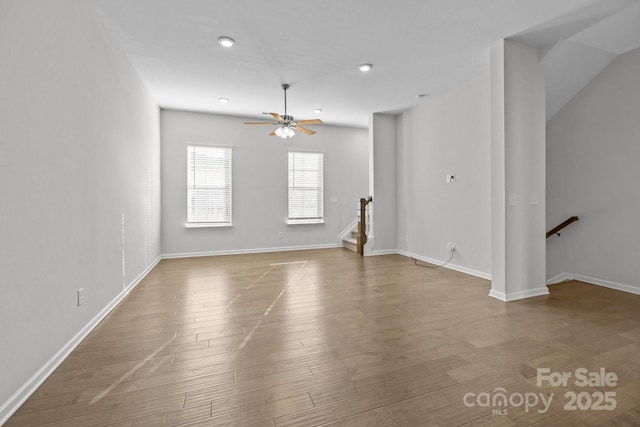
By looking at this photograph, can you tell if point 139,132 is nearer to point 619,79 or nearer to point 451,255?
point 451,255

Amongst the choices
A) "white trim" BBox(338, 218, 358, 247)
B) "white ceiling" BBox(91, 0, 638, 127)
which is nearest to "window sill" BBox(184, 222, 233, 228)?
"white ceiling" BBox(91, 0, 638, 127)

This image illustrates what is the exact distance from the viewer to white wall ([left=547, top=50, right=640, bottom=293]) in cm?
348

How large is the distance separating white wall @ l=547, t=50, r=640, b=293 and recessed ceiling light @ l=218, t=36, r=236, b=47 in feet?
15.2

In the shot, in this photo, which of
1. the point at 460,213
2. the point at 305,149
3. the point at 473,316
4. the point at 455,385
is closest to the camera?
the point at 455,385

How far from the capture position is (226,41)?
314 centimetres

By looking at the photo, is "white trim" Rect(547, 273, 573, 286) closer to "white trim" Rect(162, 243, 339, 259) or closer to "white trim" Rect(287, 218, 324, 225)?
"white trim" Rect(162, 243, 339, 259)

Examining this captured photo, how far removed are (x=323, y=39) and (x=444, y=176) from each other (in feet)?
10.1

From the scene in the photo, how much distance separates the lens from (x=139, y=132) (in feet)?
13.4

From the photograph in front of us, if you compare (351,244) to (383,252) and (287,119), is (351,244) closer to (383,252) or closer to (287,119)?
(383,252)

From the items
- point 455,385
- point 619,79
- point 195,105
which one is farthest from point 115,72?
point 619,79

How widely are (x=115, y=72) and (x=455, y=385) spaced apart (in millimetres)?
4355

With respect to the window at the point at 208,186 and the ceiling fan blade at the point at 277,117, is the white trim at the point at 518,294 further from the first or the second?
the window at the point at 208,186

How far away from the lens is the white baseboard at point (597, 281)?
3456 mm

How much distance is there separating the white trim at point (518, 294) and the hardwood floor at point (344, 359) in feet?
0.34
